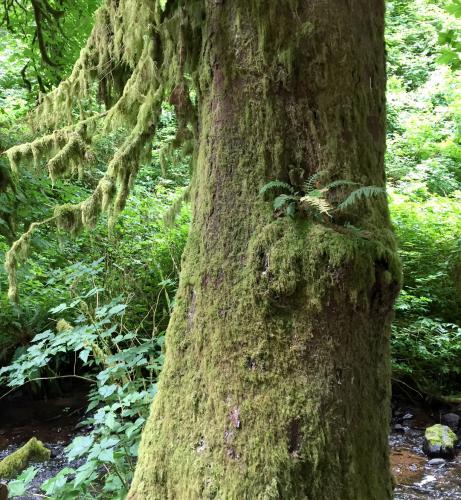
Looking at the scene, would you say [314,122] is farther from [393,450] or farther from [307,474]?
[393,450]

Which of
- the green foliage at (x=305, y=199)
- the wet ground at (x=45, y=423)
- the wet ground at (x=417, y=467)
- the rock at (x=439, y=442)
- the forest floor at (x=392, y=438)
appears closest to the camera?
the green foliage at (x=305, y=199)

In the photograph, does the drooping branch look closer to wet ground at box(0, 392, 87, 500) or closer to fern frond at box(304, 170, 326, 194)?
fern frond at box(304, 170, 326, 194)

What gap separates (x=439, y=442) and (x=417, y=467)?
0.48m

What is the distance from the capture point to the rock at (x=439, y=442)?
5.23m

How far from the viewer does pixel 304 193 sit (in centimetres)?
173

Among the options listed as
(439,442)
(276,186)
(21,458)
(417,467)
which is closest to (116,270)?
(21,458)

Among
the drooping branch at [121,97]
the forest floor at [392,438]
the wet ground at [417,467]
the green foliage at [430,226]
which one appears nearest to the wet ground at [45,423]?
the forest floor at [392,438]

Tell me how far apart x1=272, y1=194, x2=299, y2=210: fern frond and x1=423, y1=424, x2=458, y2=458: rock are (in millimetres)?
4714

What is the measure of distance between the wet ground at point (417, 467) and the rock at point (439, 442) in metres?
0.08

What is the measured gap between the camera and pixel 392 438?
19.0 ft

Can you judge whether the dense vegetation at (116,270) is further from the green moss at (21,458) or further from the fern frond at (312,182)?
the fern frond at (312,182)

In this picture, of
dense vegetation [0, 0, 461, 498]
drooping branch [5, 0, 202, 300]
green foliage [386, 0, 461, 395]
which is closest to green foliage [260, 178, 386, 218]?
drooping branch [5, 0, 202, 300]

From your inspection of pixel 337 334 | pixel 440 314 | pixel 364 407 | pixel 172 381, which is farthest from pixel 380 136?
pixel 440 314

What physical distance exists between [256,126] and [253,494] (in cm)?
130
